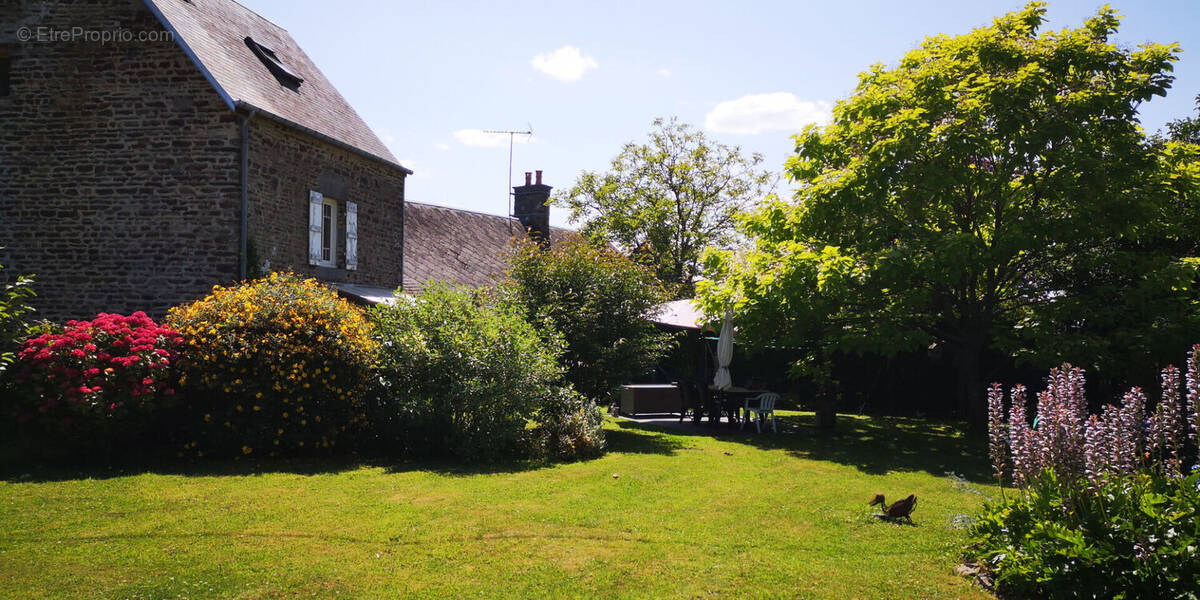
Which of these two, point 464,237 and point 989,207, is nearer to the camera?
point 989,207

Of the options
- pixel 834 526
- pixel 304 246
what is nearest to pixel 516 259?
pixel 304 246

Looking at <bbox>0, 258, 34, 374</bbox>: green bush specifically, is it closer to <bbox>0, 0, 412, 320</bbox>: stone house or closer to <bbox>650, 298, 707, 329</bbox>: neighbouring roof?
<bbox>0, 0, 412, 320</bbox>: stone house

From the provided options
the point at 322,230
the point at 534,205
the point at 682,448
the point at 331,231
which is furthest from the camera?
the point at 534,205

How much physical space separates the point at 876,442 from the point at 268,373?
355 inches

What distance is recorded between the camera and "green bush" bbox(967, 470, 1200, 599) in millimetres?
4121

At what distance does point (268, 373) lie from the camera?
9359 millimetres

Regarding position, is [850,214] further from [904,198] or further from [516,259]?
[516,259]

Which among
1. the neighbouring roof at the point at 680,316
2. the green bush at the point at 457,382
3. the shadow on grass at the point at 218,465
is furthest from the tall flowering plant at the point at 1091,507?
the neighbouring roof at the point at 680,316

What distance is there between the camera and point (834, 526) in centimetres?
650

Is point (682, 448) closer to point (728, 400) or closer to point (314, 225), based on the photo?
point (728, 400)

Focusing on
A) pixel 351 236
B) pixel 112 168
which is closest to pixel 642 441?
pixel 351 236

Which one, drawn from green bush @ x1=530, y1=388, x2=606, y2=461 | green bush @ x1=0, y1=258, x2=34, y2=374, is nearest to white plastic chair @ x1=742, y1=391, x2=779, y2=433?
green bush @ x1=530, y1=388, x2=606, y2=461

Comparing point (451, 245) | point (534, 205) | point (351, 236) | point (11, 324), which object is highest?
point (534, 205)

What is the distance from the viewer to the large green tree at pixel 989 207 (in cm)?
1113
